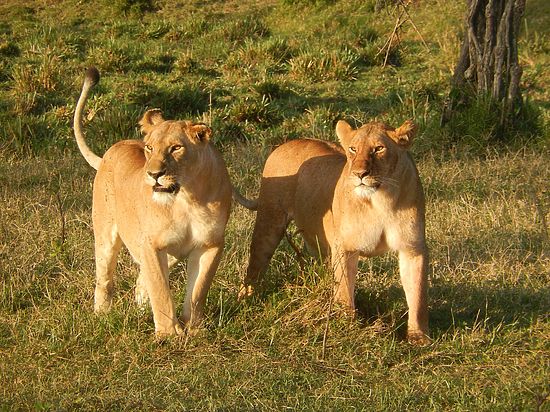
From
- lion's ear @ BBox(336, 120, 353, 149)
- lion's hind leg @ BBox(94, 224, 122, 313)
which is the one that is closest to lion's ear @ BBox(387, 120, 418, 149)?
lion's ear @ BBox(336, 120, 353, 149)

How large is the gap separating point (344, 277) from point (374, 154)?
59 centimetres

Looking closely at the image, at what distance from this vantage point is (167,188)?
13.6 ft

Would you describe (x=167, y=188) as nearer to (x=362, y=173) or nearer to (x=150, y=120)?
(x=150, y=120)

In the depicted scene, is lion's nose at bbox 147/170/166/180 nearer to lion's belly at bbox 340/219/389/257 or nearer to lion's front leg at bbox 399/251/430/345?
lion's belly at bbox 340/219/389/257

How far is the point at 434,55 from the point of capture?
11.4 metres

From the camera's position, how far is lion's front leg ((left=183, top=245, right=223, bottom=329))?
440cm

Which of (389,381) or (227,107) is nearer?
(389,381)

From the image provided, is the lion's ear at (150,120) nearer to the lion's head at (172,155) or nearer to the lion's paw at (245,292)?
the lion's head at (172,155)

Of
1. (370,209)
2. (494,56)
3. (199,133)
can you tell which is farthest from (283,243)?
(494,56)

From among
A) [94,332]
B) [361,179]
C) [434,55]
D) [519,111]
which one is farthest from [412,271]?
[434,55]

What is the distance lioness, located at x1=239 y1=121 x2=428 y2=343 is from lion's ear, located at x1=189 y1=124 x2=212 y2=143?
617mm

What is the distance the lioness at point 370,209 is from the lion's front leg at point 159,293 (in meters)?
0.48

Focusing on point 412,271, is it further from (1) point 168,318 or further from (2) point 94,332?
(2) point 94,332

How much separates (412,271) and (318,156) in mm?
928
